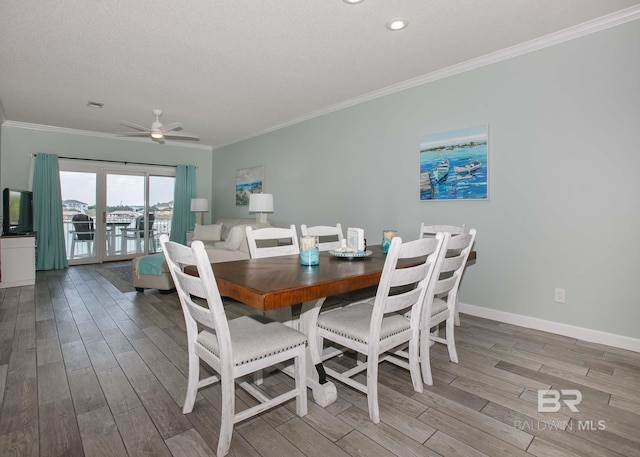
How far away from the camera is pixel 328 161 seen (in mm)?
4848

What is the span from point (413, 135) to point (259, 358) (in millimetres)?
3032

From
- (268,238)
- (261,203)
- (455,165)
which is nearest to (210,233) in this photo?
(261,203)

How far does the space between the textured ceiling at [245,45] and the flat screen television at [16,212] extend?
1244 mm

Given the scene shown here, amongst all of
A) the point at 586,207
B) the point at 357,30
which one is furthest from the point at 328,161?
the point at 586,207

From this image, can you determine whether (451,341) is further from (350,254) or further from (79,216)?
(79,216)

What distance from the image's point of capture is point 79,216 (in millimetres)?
6445

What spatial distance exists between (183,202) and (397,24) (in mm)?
5959

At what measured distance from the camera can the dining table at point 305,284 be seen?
56.1 inches

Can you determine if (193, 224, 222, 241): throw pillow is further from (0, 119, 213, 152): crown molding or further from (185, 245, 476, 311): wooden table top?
(185, 245, 476, 311): wooden table top

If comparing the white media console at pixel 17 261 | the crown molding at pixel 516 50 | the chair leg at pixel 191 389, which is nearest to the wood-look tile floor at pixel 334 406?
the chair leg at pixel 191 389

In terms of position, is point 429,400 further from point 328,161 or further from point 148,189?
point 148,189

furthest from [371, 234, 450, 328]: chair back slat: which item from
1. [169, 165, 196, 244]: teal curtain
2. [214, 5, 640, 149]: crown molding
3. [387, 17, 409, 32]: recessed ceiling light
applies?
[169, 165, 196, 244]: teal curtain

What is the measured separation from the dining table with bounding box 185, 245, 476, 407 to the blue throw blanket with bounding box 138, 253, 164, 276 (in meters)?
2.52

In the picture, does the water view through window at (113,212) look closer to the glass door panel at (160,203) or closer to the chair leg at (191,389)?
the glass door panel at (160,203)
